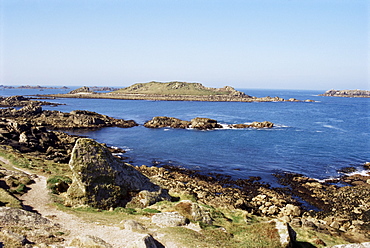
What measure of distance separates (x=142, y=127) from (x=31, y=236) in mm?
73884

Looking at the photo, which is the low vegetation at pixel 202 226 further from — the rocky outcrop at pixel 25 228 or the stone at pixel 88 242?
the stone at pixel 88 242

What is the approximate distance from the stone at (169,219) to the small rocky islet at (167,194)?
0.07 meters

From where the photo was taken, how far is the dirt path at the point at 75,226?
1612 centimetres

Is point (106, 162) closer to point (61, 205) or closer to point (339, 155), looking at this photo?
point (61, 205)

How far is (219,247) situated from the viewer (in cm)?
1614

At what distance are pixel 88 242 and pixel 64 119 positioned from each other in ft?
278

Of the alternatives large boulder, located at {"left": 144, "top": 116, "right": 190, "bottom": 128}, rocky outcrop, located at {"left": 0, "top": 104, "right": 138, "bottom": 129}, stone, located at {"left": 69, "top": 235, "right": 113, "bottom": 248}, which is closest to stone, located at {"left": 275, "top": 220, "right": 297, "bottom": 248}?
stone, located at {"left": 69, "top": 235, "right": 113, "bottom": 248}

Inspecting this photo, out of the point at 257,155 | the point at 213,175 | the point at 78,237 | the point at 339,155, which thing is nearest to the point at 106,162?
the point at 78,237

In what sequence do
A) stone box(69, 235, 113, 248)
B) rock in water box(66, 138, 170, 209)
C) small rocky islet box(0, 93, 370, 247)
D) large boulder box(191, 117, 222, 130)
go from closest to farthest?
1. stone box(69, 235, 113, 248)
2. small rocky islet box(0, 93, 370, 247)
3. rock in water box(66, 138, 170, 209)
4. large boulder box(191, 117, 222, 130)

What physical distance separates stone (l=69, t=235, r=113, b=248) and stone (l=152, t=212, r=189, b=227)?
16.2 feet

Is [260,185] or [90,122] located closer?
[260,185]

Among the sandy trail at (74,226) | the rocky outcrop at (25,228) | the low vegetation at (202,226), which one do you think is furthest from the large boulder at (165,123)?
the rocky outcrop at (25,228)

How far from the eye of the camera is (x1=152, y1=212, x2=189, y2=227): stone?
19203 mm

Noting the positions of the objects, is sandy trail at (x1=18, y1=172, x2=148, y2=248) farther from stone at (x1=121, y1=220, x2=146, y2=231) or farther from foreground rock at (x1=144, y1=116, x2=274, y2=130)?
foreground rock at (x1=144, y1=116, x2=274, y2=130)
